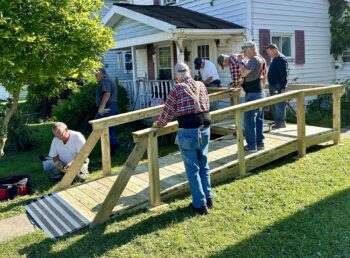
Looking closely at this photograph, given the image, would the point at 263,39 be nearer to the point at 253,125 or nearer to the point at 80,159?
the point at 253,125

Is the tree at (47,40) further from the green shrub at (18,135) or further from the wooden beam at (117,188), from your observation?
the green shrub at (18,135)

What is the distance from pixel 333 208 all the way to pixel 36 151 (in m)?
7.80

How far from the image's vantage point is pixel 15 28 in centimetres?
480

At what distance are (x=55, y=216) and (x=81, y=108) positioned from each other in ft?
26.2

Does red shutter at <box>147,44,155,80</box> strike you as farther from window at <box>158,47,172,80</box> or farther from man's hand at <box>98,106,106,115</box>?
man's hand at <box>98,106,106,115</box>

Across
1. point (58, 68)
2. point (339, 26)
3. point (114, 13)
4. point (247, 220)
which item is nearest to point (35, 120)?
point (114, 13)

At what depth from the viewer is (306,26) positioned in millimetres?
12625

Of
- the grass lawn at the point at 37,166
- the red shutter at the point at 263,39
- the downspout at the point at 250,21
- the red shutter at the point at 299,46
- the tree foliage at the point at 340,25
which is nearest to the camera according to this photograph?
the grass lawn at the point at 37,166

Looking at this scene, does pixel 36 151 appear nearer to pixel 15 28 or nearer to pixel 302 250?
pixel 15 28

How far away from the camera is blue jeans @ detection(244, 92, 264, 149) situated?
20.5 ft

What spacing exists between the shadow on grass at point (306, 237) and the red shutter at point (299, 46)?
8546 mm

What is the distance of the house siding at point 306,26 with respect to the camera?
37.0ft

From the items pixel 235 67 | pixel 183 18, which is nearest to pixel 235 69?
pixel 235 67

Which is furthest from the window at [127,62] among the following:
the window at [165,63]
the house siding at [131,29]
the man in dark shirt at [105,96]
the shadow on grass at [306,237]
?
the shadow on grass at [306,237]
